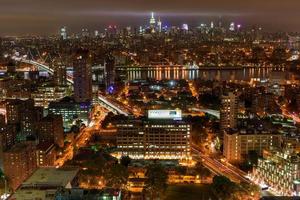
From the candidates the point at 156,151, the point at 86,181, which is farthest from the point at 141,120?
the point at 86,181

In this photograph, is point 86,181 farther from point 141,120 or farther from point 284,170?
point 284,170

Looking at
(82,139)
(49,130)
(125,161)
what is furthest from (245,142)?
(49,130)

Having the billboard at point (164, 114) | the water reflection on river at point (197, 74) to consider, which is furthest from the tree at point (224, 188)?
the water reflection on river at point (197, 74)

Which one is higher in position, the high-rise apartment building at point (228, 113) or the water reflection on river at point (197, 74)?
the high-rise apartment building at point (228, 113)

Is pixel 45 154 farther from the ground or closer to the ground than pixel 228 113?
closer to the ground

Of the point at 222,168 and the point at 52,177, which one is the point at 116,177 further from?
the point at 222,168

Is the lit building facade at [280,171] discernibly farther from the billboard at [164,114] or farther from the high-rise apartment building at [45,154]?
the high-rise apartment building at [45,154]
